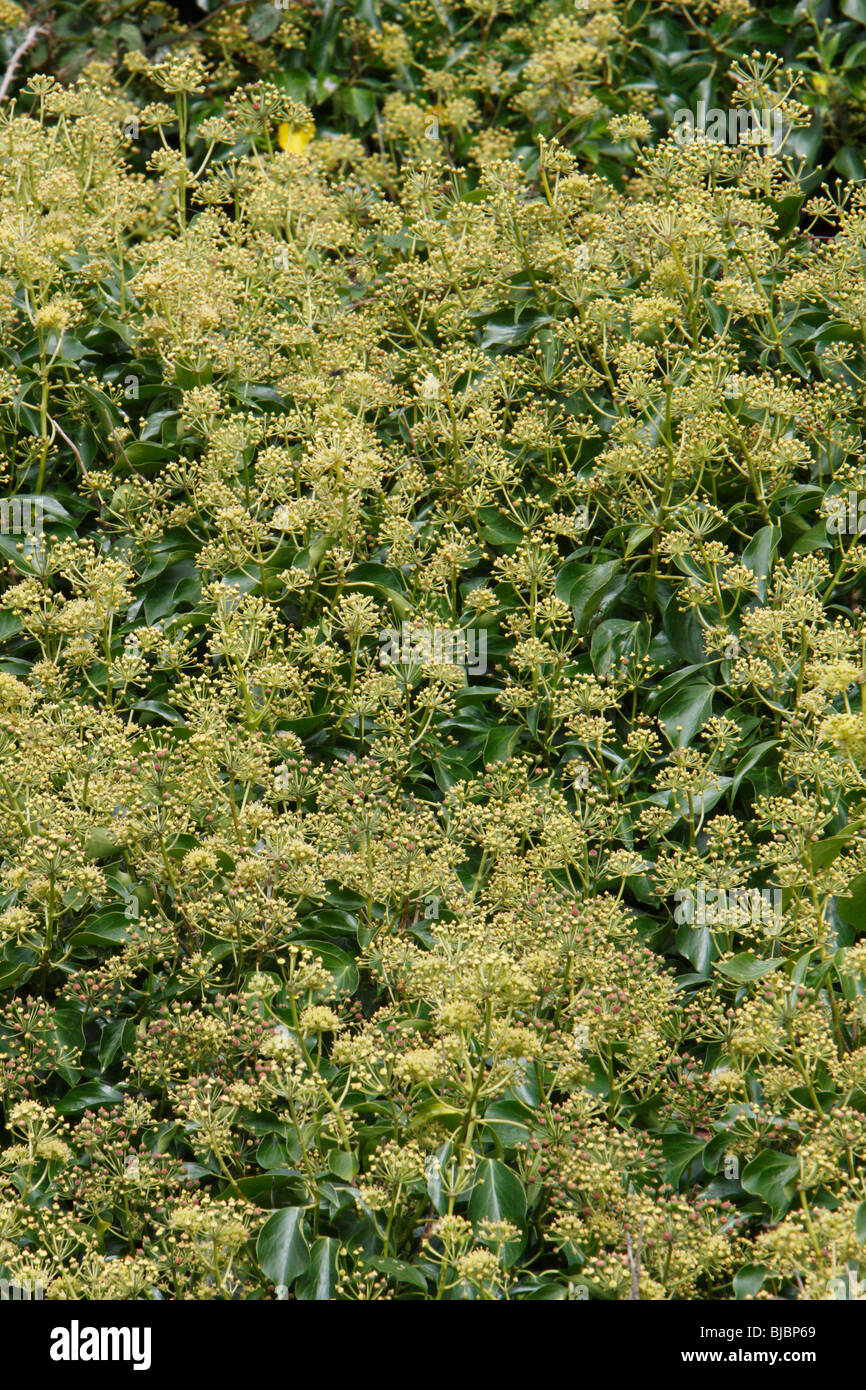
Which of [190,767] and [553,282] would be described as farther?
[553,282]

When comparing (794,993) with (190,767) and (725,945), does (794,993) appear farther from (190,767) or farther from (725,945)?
(190,767)

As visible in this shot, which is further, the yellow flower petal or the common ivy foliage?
the yellow flower petal

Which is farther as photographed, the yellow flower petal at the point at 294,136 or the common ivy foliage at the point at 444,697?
the yellow flower petal at the point at 294,136

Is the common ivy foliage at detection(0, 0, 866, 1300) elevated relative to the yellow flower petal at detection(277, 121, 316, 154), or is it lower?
lower

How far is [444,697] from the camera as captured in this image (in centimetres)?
413

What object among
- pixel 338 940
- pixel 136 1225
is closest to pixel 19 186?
pixel 338 940

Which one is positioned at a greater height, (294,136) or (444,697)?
(294,136)

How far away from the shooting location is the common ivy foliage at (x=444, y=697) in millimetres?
3215

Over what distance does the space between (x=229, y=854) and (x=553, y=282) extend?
8.45 feet

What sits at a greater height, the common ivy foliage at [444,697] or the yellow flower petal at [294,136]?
the yellow flower petal at [294,136]

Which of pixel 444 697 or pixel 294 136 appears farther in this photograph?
pixel 294 136

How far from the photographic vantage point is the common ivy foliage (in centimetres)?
321

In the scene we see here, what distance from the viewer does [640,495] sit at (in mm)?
4414

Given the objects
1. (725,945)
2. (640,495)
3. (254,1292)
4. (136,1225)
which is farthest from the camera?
(640,495)
